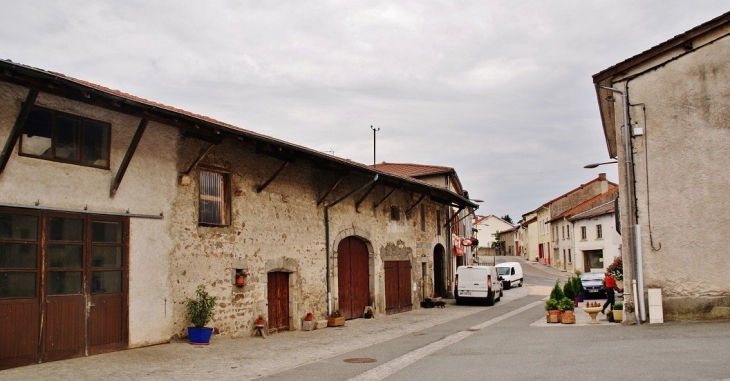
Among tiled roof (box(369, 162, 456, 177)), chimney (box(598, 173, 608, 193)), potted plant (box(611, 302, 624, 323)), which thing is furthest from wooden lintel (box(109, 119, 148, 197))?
chimney (box(598, 173, 608, 193))

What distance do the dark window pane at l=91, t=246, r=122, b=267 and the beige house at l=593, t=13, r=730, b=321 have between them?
1138cm

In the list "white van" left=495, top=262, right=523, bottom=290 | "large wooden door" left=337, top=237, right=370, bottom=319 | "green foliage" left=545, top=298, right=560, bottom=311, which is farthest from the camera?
"white van" left=495, top=262, right=523, bottom=290

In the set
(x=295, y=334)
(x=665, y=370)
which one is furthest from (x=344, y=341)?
(x=665, y=370)

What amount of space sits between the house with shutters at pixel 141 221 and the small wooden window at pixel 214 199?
0.03 metres

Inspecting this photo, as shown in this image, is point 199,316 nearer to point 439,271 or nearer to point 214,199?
point 214,199

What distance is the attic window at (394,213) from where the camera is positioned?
21.9 metres

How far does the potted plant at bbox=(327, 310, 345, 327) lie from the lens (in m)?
16.9

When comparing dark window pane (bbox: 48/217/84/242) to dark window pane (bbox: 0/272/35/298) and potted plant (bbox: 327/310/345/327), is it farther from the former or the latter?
potted plant (bbox: 327/310/345/327)

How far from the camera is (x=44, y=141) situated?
1013 cm

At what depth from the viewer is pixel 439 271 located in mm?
27906

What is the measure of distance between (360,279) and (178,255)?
27.0 ft

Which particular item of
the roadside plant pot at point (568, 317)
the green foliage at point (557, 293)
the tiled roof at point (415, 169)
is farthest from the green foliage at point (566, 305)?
the tiled roof at point (415, 169)

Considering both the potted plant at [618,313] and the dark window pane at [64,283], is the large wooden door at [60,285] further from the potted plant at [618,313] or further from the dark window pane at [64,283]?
the potted plant at [618,313]

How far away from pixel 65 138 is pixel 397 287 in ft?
45.6
